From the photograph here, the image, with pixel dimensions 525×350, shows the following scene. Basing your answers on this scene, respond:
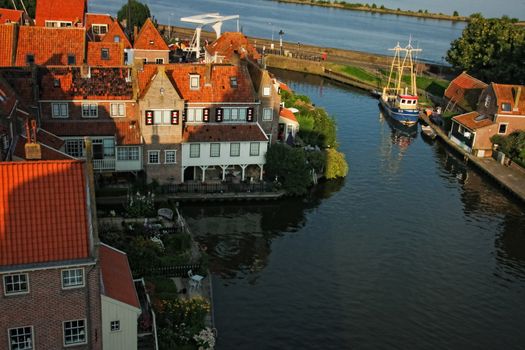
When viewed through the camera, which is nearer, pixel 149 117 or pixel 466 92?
pixel 149 117

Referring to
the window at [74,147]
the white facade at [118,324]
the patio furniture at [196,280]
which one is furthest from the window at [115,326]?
the window at [74,147]

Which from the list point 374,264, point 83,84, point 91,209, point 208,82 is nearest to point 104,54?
point 83,84

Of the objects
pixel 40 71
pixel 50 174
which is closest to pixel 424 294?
pixel 50 174

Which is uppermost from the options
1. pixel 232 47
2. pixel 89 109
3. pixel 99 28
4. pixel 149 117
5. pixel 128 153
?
pixel 99 28

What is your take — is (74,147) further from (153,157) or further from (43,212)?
(43,212)

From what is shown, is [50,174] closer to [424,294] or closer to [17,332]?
[17,332]

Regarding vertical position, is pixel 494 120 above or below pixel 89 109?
below

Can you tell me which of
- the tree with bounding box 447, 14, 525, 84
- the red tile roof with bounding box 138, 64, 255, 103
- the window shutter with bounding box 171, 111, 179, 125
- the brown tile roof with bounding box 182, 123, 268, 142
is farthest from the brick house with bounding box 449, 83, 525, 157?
the window shutter with bounding box 171, 111, 179, 125
